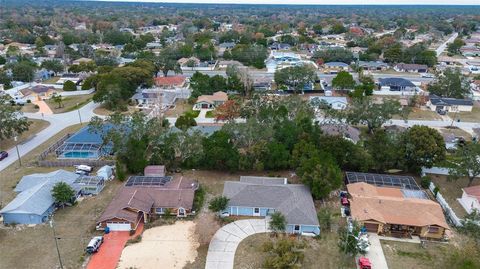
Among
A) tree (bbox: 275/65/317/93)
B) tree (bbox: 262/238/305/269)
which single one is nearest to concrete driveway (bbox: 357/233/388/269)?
tree (bbox: 262/238/305/269)

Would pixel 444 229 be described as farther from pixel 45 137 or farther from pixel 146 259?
pixel 45 137

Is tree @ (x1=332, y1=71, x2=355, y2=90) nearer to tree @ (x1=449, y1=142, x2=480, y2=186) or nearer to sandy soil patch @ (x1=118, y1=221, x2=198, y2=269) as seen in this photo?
tree @ (x1=449, y1=142, x2=480, y2=186)

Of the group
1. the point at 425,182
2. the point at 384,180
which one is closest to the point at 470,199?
the point at 425,182

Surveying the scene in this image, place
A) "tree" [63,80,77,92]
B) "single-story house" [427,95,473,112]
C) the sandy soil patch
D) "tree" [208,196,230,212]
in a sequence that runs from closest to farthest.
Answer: the sandy soil patch → "tree" [208,196,230,212] → "single-story house" [427,95,473,112] → "tree" [63,80,77,92]

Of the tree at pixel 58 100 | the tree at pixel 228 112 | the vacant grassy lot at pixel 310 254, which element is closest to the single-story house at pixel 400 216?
the vacant grassy lot at pixel 310 254

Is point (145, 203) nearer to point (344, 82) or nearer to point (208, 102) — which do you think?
point (208, 102)

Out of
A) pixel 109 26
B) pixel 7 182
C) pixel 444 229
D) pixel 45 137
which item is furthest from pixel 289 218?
pixel 109 26
